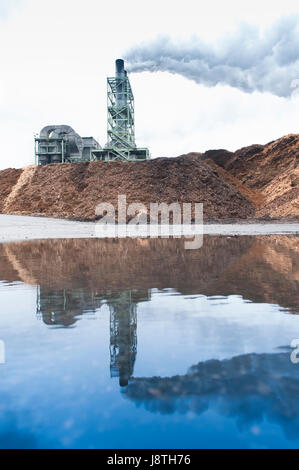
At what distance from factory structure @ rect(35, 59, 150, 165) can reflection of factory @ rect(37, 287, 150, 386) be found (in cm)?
4798

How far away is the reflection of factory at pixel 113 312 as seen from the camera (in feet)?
12.5

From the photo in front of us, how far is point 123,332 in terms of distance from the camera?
4.62 meters

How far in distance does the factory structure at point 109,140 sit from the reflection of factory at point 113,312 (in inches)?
1889

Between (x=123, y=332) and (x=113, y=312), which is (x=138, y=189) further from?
(x=123, y=332)

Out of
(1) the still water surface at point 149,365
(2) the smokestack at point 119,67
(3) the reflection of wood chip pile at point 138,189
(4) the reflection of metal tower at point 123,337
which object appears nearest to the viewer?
(1) the still water surface at point 149,365

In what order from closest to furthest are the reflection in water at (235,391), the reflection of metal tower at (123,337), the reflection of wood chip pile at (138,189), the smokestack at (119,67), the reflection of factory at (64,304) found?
the reflection in water at (235,391) → the reflection of metal tower at (123,337) → the reflection of factory at (64,304) → the reflection of wood chip pile at (138,189) → the smokestack at (119,67)

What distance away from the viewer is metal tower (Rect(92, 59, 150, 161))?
53.4 metres

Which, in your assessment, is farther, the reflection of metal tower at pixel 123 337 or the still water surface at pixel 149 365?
the reflection of metal tower at pixel 123 337

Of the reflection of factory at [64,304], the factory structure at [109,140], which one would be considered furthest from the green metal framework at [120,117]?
the reflection of factory at [64,304]

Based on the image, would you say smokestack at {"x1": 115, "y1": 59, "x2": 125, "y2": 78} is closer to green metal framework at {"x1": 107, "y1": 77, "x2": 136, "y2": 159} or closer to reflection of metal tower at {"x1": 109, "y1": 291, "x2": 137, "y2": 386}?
green metal framework at {"x1": 107, "y1": 77, "x2": 136, "y2": 159}

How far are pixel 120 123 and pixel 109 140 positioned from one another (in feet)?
9.47

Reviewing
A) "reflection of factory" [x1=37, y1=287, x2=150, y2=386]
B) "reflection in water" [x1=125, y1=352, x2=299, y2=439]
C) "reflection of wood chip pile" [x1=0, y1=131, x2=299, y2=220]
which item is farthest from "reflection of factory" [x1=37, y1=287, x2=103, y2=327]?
"reflection of wood chip pile" [x1=0, y1=131, x2=299, y2=220]

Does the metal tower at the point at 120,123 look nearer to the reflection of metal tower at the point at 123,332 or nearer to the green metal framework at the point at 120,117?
the green metal framework at the point at 120,117
